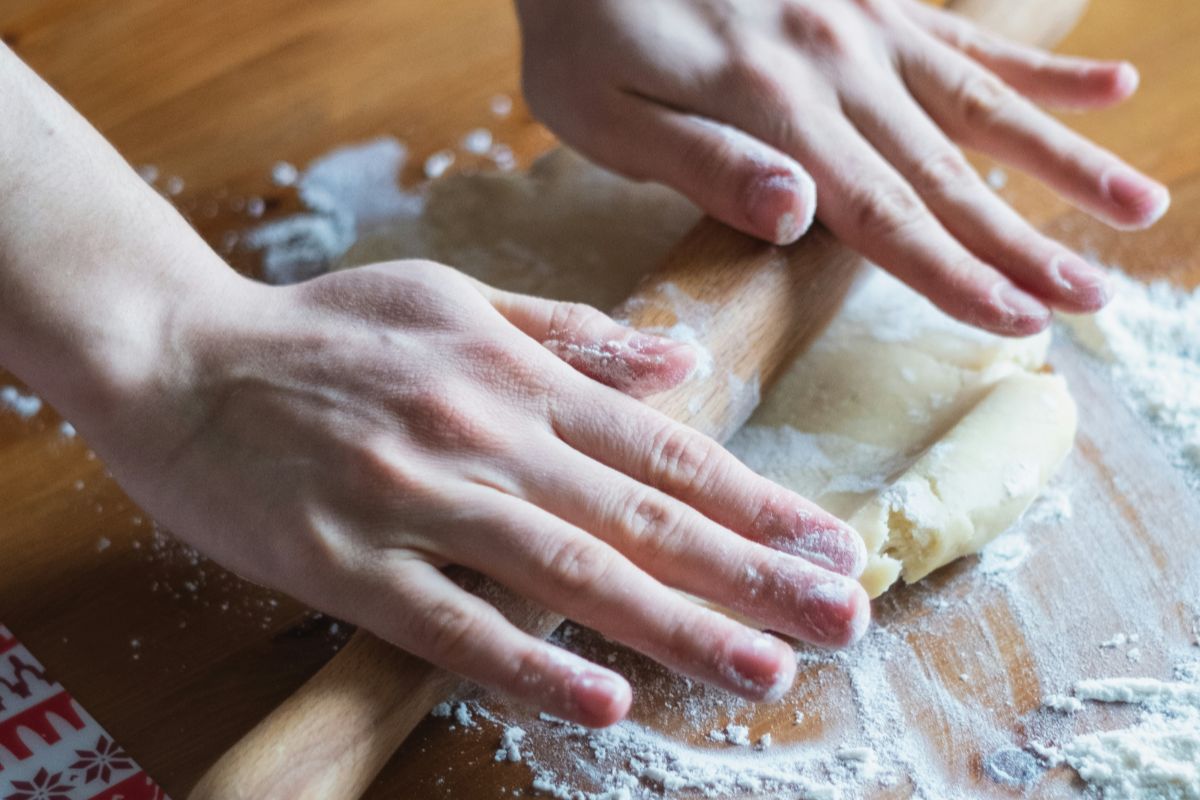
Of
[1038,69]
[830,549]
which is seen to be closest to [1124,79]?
[1038,69]

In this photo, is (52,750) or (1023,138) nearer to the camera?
(52,750)

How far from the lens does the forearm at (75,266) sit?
932 millimetres

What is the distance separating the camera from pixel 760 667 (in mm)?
802

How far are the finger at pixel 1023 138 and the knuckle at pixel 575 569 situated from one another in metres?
0.74

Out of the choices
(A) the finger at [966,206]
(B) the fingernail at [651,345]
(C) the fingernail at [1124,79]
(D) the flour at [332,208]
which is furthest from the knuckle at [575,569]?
(C) the fingernail at [1124,79]

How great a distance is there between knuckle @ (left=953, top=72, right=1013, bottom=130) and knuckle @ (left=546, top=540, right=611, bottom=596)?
29.5 inches

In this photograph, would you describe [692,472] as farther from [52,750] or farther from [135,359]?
[52,750]

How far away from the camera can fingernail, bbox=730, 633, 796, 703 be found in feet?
2.64

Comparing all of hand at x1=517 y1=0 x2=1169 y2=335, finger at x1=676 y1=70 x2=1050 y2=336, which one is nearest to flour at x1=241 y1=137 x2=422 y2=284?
hand at x1=517 y1=0 x2=1169 y2=335

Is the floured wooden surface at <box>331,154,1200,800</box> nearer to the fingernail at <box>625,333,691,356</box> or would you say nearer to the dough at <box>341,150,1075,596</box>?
the dough at <box>341,150,1075,596</box>

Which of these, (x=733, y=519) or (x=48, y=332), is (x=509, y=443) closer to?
(x=733, y=519)

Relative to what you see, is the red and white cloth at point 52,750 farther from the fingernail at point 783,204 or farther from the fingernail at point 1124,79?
the fingernail at point 1124,79

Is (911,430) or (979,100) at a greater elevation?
(979,100)

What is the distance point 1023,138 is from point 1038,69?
164 millimetres
